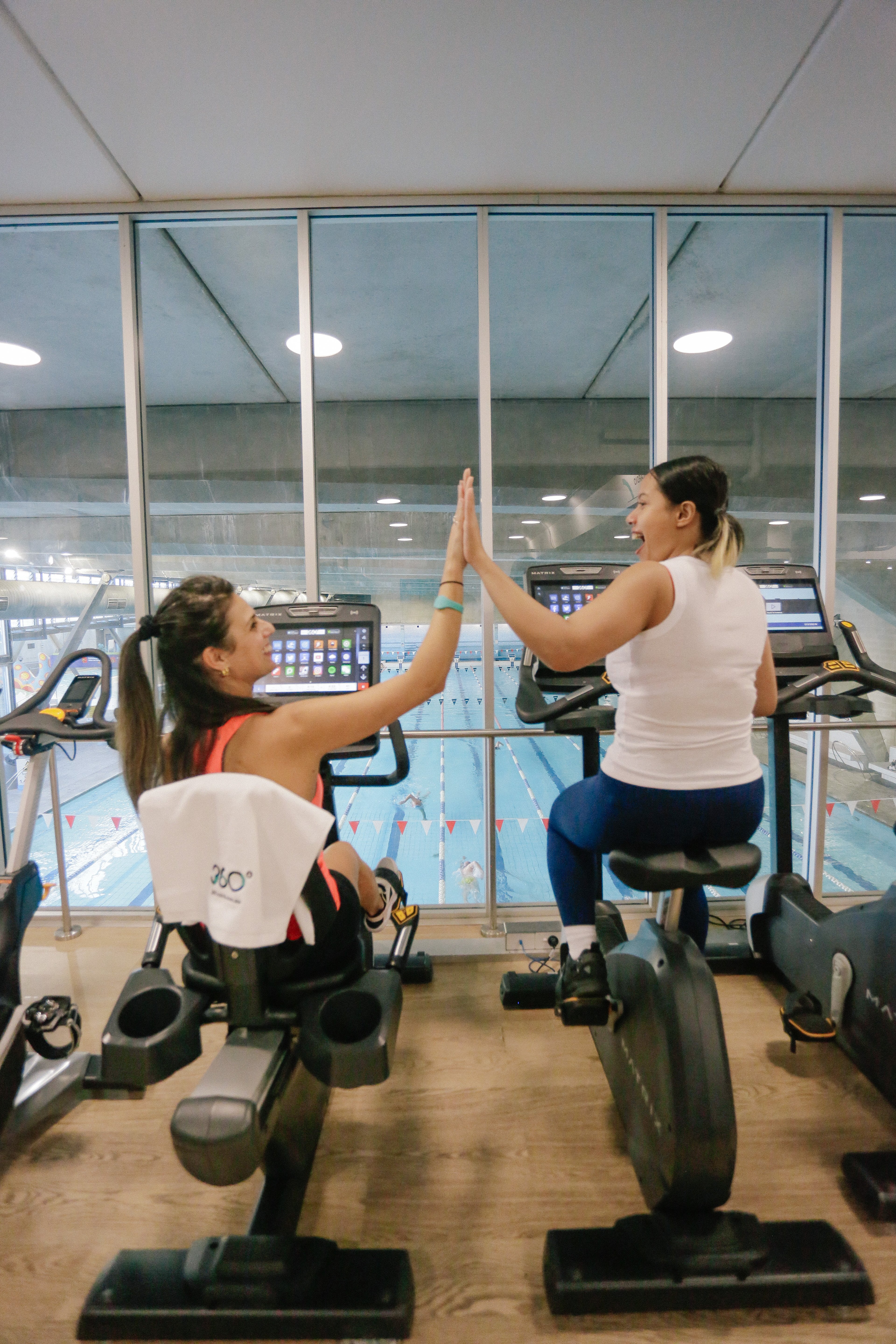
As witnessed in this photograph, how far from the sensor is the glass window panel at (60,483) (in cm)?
319

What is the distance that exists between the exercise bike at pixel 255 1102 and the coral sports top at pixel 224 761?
7 cm

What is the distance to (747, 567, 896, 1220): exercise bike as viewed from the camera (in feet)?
5.46

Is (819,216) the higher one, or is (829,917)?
(819,216)

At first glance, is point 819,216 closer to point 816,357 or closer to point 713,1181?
point 816,357

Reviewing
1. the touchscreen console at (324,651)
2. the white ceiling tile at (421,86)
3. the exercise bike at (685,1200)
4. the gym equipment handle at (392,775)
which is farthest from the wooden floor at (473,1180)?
the white ceiling tile at (421,86)

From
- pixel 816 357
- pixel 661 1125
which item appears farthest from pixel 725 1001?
pixel 816 357

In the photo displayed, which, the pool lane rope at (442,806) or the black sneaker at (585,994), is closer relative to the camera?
the black sneaker at (585,994)

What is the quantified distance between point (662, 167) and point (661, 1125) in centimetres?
339

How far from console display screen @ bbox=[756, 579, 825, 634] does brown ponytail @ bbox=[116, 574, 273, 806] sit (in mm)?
2031

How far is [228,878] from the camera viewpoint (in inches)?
41.8

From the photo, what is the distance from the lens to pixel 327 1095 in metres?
1.80

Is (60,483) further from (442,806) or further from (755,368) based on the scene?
(755,368)

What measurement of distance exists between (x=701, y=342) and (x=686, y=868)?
2.89 metres

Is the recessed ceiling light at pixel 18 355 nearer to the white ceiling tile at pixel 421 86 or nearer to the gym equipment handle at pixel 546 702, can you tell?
the white ceiling tile at pixel 421 86
